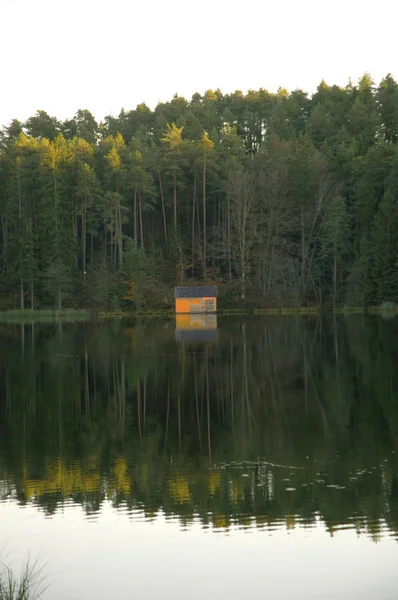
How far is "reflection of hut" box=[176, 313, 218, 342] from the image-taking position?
44.5 metres

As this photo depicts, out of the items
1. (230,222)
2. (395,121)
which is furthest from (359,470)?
(395,121)

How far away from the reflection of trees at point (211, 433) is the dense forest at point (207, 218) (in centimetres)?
4000

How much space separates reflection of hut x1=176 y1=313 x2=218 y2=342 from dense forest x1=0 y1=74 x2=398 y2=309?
20.6ft

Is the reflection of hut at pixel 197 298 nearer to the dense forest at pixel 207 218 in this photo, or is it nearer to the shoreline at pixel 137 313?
the shoreline at pixel 137 313

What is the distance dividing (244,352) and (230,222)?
49.1 meters

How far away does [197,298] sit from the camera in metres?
72.9

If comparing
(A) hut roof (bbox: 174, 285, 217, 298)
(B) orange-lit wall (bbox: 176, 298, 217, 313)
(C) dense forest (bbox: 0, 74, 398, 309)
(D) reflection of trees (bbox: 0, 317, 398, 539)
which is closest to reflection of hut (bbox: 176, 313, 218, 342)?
(B) orange-lit wall (bbox: 176, 298, 217, 313)

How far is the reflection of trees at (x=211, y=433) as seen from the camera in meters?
12.3

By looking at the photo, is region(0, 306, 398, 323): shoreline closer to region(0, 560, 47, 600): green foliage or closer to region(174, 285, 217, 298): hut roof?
region(174, 285, 217, 298): hut roof

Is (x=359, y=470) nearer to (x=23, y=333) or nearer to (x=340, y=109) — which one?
(x=23, y=333)

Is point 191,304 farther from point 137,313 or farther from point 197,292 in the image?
point 137,313

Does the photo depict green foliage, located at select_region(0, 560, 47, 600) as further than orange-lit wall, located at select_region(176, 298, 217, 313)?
No

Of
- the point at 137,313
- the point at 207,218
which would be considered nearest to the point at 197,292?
the point at 137,313

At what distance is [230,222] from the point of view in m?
83.3
